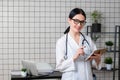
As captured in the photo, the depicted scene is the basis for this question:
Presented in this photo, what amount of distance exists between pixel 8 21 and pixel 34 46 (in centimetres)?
54

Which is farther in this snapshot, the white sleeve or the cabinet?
the cabinet

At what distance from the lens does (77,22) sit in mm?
1920

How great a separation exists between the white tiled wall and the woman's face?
2.03 m

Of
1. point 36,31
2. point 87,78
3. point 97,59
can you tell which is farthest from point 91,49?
point 36,31

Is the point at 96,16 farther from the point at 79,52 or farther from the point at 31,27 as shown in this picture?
the point at 79,52

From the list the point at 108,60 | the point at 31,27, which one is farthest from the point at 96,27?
the point at 31,27

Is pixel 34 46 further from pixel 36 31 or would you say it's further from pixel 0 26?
pixel 0 26

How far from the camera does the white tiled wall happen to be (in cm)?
389

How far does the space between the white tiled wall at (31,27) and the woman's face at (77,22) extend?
2.03m

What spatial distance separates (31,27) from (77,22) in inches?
82.1

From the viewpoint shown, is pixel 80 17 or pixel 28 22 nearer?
pixel 80 17

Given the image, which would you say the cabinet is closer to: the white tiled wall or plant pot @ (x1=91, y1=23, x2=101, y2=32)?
plant pot @ (x1=91, y1=23, x2=101, y2=32)

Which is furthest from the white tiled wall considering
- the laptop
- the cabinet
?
the laptop

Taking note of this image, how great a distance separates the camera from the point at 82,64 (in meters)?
1.91
